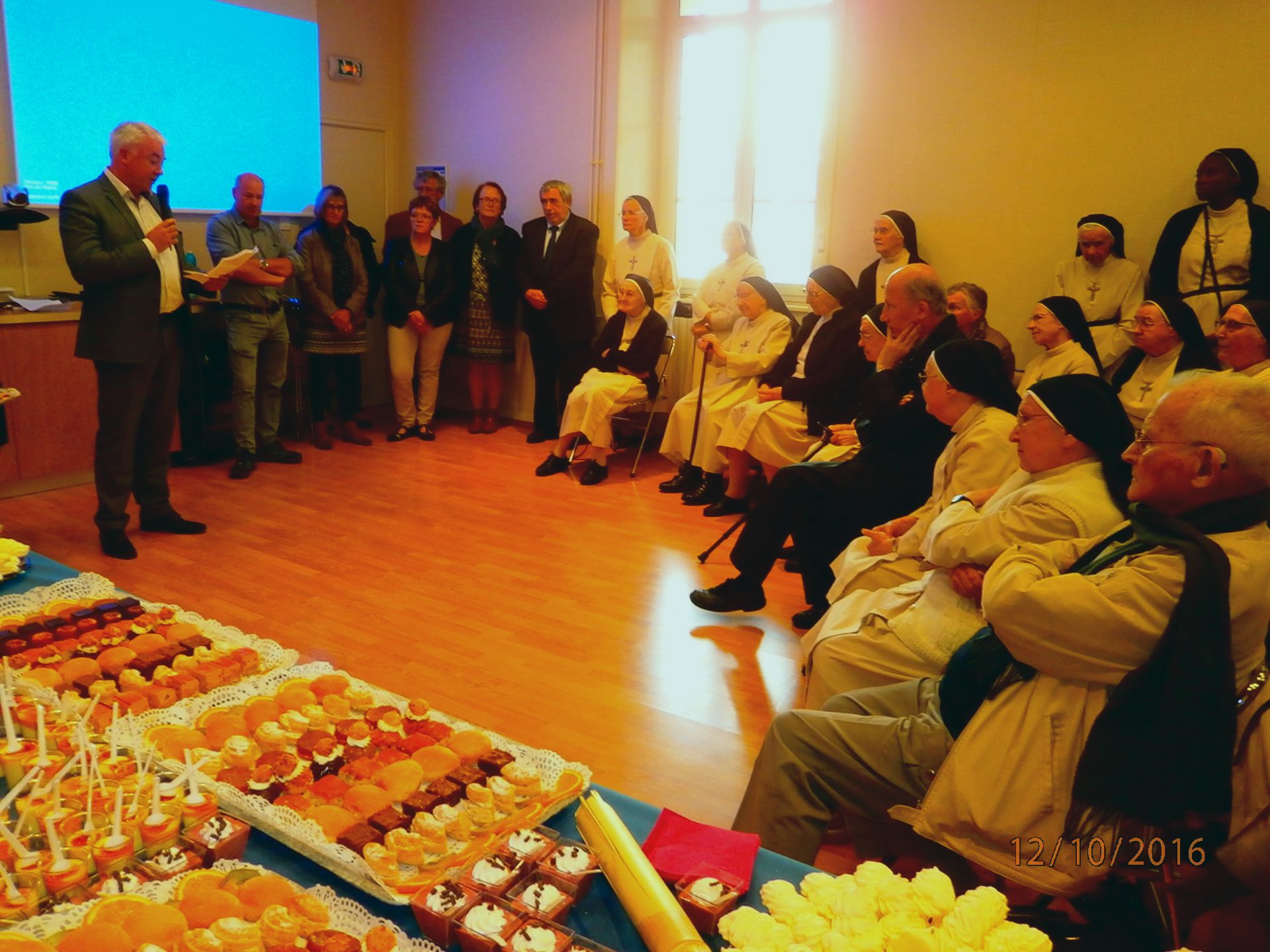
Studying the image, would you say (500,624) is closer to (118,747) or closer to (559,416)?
(118,747)

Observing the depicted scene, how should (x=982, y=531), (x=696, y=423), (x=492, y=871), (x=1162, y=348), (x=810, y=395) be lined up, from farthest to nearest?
(x=696, y=423), (x=810, y=395), (x=1162, y=348), (x=982, y=531), (x=492, y=871)

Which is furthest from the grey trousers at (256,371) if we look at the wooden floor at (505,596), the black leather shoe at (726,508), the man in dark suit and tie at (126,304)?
the black leather shoe at (726,508)

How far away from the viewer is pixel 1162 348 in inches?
175

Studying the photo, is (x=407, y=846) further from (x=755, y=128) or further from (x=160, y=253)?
(x=755, y=128)

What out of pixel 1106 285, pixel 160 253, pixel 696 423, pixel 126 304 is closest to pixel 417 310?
pixel 696 423

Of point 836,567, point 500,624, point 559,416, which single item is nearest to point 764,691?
point 836,567

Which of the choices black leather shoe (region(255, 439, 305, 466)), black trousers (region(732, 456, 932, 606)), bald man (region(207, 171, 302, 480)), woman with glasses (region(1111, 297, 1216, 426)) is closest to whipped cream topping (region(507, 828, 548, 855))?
black trousers (region(732, 456, 932, 606))

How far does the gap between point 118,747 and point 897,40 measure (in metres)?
5.39

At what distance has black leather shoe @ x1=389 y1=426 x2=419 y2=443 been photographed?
22.1 ft

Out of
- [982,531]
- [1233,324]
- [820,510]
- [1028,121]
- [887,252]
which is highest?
→ [1028,121]

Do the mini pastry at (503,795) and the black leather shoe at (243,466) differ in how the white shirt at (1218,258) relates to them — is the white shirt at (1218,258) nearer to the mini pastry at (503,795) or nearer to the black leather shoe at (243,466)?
the mini pastry at (503,795)

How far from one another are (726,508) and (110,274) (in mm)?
3117

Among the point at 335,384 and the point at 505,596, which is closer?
the point at 505,596

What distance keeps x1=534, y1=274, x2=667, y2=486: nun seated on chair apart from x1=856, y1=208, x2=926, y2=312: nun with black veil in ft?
4.14
